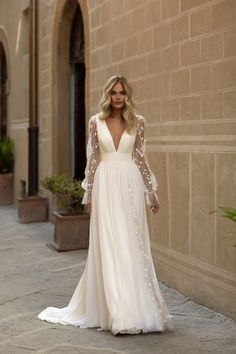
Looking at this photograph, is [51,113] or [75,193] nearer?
[75,193]

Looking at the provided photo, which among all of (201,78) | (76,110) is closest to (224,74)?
(201,78)

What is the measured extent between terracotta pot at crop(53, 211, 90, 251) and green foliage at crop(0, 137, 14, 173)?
19.1 feet

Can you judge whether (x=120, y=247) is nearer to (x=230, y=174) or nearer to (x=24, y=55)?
(x=230, y=174)

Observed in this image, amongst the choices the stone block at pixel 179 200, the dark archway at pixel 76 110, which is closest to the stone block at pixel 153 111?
the stone block at pixel 179 200

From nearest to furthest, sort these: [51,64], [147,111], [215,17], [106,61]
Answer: [215,17] → [147,111] → [106,61] → [51,64]

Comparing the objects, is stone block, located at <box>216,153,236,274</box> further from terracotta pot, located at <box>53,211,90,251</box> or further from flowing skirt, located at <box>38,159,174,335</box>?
terracotta pot, located at <box>53,211,90,251</box>

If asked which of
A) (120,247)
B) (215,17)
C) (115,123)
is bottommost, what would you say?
(120,247)

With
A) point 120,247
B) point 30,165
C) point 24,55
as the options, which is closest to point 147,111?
point 120,247

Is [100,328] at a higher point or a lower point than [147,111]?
lower

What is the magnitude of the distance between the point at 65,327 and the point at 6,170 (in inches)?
381

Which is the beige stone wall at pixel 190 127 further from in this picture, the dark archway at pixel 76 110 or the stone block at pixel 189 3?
the dark archway at pixel 76 110

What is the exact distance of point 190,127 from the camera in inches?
236

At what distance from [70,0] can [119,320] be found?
267 inches

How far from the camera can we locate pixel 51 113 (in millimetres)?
11086
